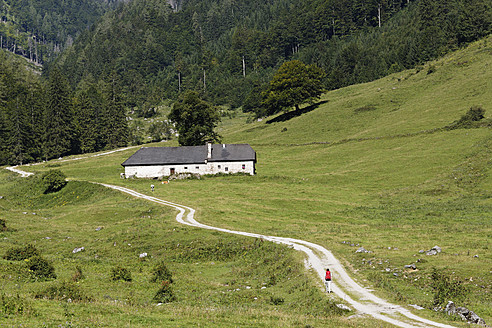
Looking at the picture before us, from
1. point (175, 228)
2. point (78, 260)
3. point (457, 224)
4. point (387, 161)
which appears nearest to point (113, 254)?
point (78, 260)

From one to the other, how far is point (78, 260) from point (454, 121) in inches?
3071

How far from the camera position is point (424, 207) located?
48.2 m

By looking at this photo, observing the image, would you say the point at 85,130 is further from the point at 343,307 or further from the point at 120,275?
the point at 343,307

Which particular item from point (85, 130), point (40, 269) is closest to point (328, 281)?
point (40, 269)

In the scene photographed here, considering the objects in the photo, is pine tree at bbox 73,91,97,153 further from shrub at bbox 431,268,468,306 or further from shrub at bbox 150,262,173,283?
shrub at bbox 431,268,468,306

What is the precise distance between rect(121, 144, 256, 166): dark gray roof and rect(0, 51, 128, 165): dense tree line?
59737 millimetres

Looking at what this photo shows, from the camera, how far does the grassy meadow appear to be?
1980 cm

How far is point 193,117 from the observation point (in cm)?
9306

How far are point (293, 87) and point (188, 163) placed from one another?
58562 mm

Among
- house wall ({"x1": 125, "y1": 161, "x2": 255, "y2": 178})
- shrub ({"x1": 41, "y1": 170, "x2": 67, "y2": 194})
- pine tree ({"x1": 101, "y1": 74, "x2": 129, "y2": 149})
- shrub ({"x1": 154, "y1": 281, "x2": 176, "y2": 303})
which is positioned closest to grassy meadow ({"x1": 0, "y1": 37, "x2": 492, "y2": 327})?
shrub ({"x1": 154, "y1": 281, "x2": 176, "y2": 303})

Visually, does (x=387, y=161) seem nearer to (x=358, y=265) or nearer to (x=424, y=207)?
(x=424, y=207)

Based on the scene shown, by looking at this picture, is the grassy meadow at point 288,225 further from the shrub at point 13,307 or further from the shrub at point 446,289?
the shrub at point 446,289

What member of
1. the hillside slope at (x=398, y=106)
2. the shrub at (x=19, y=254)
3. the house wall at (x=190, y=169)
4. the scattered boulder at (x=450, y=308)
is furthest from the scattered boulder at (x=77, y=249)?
the hillside slope at (x=398, y=106)

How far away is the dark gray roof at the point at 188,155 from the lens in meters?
78.3
